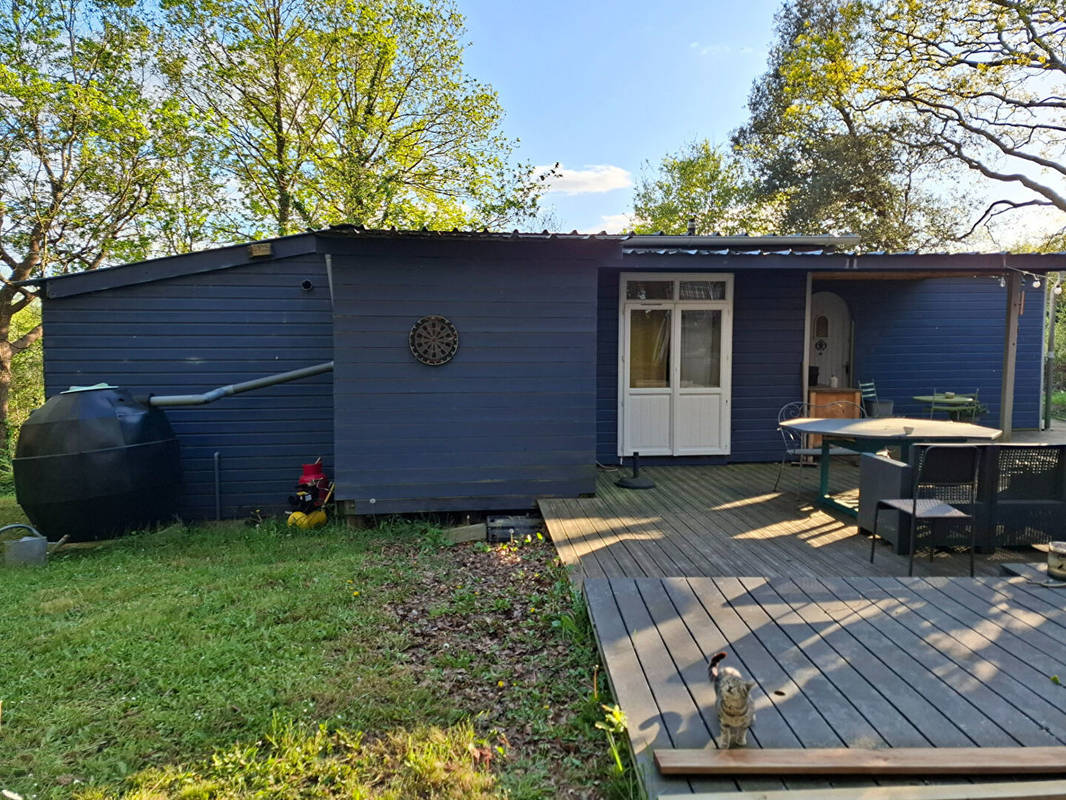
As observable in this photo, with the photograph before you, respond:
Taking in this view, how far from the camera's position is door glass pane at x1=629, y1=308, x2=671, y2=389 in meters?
6.77

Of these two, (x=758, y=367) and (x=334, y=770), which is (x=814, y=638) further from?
(x=758, y=367)

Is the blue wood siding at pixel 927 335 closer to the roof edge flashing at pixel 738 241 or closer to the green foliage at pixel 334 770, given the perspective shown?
the roof edge flashing at pixel 738 241

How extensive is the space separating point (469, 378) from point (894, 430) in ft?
11.2

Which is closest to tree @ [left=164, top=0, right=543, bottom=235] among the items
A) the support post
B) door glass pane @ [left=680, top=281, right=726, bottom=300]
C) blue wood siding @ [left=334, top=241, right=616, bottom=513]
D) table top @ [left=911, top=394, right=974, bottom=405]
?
door glass pane @ [left=680, top=281, right=726, bottom=300]

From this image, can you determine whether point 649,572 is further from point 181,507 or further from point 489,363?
point 181,507

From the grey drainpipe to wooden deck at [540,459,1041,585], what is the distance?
8.27 feet

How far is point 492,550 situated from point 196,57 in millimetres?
13403

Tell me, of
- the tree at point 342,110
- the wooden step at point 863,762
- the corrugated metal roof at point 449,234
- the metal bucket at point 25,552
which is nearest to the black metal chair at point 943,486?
the wooden step at point 863,762

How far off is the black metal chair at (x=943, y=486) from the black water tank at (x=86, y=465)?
19.5ft

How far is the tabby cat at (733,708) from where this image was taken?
5.71ft

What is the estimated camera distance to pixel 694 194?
74.7 feet

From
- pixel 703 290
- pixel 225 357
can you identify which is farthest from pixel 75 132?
pixel 703 290

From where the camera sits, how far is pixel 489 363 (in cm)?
530

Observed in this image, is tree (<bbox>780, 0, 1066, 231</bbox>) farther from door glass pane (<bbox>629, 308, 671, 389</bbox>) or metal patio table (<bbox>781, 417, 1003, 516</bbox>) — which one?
metal patio table (<bbox>781, 417, 1003, 516</bbox>)
